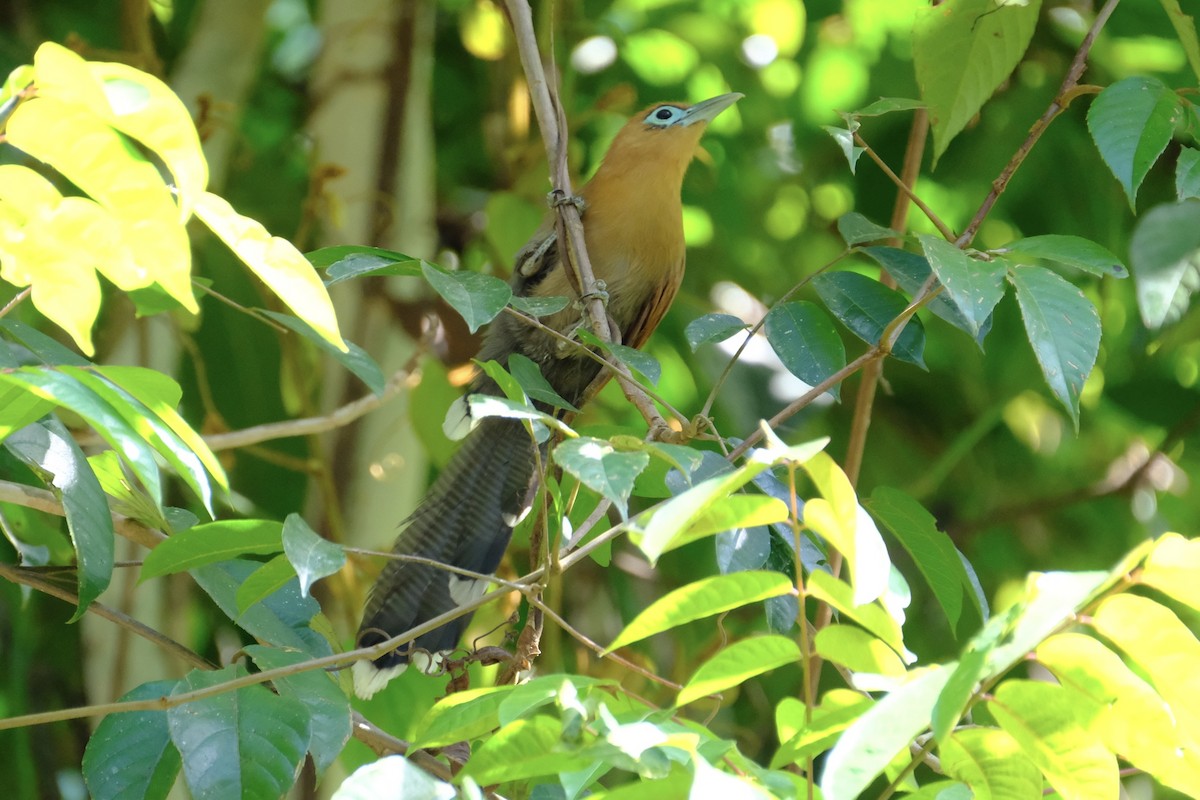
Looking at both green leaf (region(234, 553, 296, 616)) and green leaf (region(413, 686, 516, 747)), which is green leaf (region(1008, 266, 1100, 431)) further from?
green leaf (region(234, 553, 296, 616))

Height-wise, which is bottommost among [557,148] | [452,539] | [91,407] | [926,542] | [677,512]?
[452,539]

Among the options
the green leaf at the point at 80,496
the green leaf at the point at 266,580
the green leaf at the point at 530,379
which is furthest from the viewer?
the green leaf at the point at 530,379

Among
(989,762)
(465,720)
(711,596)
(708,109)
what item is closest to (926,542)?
(989,762)

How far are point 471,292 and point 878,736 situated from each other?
1063 millimetres

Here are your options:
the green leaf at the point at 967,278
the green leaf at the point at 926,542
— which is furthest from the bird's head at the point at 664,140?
the green leaf at the point at 967,278

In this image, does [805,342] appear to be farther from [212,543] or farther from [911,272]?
[212,543]

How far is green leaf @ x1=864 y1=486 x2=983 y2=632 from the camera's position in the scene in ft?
6.67

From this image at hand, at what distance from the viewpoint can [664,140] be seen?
3.82 meters

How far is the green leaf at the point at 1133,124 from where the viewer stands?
1956 millimetres

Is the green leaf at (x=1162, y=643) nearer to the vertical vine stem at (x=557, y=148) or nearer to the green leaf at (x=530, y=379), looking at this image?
the green leaf at (x=530, y=379)

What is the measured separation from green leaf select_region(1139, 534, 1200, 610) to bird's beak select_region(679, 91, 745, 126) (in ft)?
8.21

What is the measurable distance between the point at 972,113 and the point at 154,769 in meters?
1.80

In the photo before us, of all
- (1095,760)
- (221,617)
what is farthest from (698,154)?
(1095,760)

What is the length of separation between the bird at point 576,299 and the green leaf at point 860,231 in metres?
1.05
